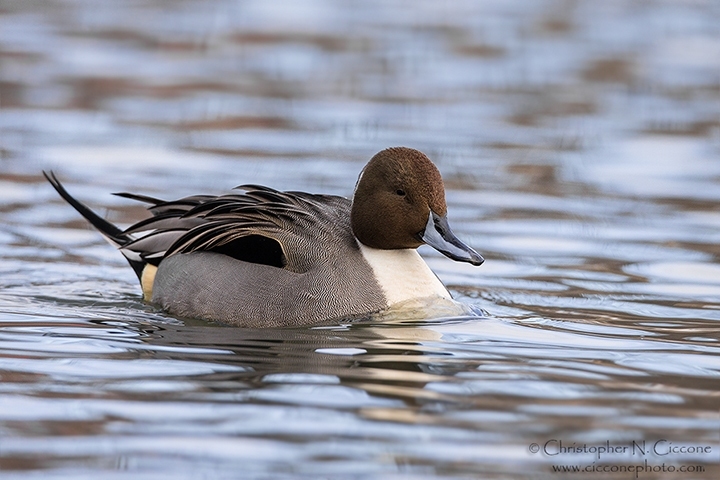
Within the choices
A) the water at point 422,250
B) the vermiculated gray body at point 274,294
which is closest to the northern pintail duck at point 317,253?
the vermiculated gray body at point 274,294

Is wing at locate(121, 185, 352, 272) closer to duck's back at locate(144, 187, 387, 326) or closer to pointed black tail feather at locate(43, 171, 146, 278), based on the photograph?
duck's back at locate(144, 187, 387, 326)

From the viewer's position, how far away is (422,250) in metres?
9.23

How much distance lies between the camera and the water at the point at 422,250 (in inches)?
199

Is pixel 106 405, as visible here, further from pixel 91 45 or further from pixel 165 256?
pixel 91 45

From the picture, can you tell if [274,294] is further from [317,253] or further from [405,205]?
[405,205]

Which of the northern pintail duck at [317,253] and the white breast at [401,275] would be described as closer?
the northern pintail duck at [317,253]

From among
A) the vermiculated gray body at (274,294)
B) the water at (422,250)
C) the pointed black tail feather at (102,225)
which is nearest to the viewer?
the water at (422,250)

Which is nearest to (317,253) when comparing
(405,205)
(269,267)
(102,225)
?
(269,267)

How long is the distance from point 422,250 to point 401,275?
2225 millimetres

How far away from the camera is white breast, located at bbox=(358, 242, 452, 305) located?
22.9 feet

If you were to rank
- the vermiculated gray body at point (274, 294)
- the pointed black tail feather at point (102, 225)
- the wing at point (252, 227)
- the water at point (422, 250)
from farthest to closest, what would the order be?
1. the pointed black tail feather at point (102, 225)
2. the wing at point (252, 227)
3. the vermiculated gray body at point (274, 294)
4. the water at point (422, 250)

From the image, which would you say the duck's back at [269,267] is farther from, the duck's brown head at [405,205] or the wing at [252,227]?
the duck's brown head at [405,205]

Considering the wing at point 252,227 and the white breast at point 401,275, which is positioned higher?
the wing at point 252,227

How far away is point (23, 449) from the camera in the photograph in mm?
4863
